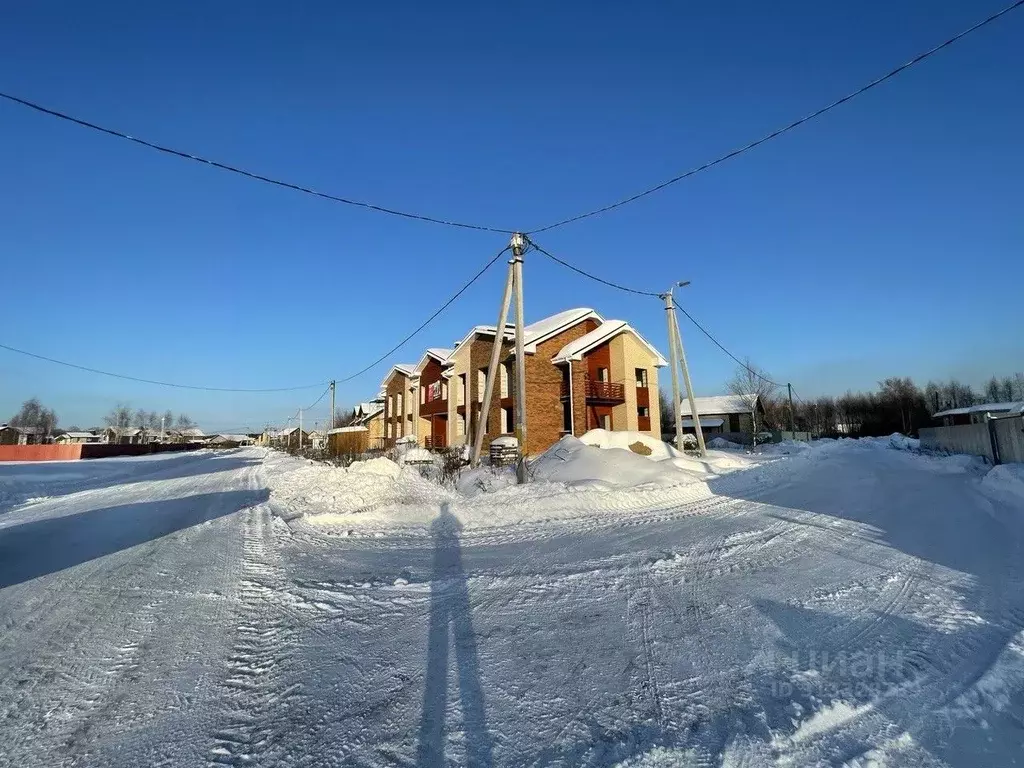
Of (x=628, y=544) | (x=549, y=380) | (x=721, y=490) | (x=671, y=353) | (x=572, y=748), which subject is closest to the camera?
(x=572, y=748)

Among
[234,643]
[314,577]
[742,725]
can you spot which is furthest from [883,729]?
[314,577]

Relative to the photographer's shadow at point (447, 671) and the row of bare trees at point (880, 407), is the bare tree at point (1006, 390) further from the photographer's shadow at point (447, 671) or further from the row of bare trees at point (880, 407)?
the photographer's shadow at point (447, 671)

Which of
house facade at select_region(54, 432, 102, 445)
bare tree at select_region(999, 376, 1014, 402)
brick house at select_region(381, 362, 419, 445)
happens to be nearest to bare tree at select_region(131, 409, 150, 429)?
house facade at select_region(54, 432, 102, 445)

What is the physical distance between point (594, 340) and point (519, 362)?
636 inches

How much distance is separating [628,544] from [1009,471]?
1047cm

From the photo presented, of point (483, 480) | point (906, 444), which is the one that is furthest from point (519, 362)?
point (906, 444)

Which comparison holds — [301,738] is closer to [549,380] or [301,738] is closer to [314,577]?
[314,577]

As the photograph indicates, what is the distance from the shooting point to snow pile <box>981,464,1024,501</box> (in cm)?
1018

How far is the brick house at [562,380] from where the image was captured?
28.5 m

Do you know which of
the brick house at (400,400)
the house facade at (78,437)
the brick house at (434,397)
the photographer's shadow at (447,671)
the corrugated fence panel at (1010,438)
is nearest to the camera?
the photographer's shadow at (447,671)

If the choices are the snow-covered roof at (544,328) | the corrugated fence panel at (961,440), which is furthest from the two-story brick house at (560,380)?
the corrugated fence panel at (961,440)

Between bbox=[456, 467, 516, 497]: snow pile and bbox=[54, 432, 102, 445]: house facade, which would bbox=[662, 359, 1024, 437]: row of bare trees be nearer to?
bbox=[456, 467, 516, 497]: snow pile

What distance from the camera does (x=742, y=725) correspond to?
114 inches

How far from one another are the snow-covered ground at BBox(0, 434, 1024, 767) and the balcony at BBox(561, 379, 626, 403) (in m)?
20.3
